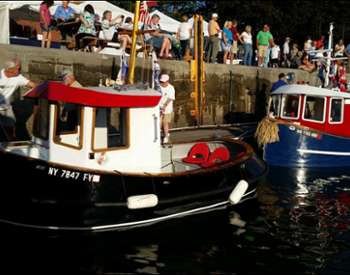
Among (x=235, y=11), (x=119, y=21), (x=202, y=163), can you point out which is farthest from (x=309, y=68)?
(x=235, y=11)

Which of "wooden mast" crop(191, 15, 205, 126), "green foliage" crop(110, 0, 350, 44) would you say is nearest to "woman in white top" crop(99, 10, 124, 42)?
"wooden mast" crop(191, 15, 205, 126)

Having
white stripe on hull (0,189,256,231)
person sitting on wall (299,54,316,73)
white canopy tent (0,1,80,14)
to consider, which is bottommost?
white stripe on hull (0,189,256,231)

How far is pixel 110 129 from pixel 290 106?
8.90 meters

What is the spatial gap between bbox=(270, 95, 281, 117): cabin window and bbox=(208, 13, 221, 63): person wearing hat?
Result: 3873 mm

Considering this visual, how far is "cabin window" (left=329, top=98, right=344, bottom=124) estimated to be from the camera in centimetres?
1745

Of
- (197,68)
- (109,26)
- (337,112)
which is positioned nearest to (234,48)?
(197,68)

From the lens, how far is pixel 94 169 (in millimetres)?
9203

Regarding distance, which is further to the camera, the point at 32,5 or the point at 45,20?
the point at 32,5

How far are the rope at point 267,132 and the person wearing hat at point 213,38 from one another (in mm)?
5050

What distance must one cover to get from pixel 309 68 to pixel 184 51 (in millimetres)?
6335

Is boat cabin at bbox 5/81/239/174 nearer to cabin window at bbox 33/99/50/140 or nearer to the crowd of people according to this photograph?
cabin window at bbox 33/99/50/140

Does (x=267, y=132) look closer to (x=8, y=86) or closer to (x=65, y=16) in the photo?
(x=65, y=16)

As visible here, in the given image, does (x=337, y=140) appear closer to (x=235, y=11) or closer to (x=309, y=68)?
(x=309, y=68)

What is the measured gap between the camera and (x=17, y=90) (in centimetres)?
1277
